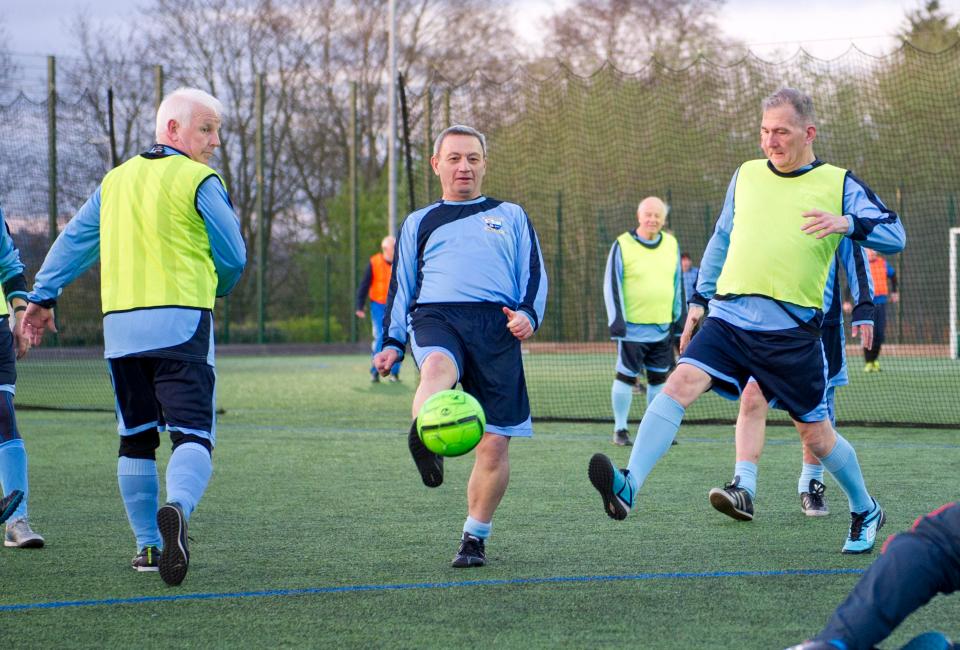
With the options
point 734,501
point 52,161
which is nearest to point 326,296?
point 52,161

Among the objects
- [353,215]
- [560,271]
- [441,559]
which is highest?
[353,215]

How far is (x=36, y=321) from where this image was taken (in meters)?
5.03

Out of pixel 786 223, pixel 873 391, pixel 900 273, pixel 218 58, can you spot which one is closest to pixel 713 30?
pixel 900 273

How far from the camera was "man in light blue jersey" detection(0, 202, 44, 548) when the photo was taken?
5.47 metres

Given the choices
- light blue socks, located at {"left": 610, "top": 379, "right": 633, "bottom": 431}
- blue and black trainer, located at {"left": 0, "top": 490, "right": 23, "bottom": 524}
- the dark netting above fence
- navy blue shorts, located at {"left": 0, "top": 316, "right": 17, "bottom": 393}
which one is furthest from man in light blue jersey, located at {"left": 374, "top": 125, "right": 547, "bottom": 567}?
the dark netting above fence

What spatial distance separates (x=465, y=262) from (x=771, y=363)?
137 centimetres

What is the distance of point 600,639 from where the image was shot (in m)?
3.75

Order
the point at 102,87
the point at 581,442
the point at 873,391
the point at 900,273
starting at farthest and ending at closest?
the point at 102,87
the point at 900,273
the point at 873,391
the point at 581,442

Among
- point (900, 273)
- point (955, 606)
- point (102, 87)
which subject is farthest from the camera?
point (102, 87)

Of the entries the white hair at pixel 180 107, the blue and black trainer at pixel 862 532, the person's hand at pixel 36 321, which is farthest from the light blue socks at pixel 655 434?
the person's hand at pixel 36 321

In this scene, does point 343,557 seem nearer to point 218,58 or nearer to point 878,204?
point 878,204

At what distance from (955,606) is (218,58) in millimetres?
32829

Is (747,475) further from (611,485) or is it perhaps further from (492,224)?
(492,224)

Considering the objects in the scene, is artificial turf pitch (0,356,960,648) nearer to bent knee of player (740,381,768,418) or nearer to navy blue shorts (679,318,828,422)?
bent knee of player (740,381,768,418)
